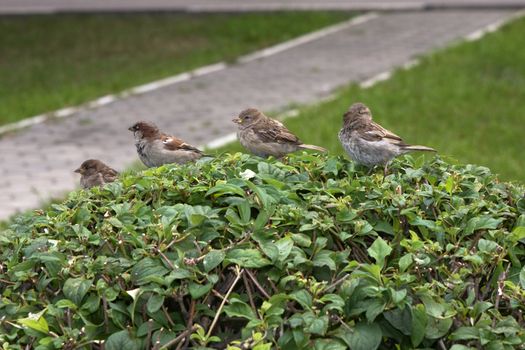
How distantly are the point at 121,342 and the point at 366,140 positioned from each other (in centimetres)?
295

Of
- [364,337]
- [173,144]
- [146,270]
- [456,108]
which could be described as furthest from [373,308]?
[456,108]

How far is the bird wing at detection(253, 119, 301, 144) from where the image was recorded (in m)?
6.98

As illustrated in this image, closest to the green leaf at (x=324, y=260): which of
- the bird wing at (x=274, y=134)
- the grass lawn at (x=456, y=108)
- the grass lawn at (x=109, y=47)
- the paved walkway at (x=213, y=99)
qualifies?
the bird wing at (x=274, y=134)

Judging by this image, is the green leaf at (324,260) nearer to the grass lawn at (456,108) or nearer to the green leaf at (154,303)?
the green leaf at (154,303)

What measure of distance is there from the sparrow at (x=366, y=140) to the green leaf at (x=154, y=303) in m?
2.50

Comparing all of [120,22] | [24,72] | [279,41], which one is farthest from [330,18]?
[24,72]

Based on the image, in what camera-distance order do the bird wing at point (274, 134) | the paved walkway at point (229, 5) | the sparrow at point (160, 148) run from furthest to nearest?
1. the paved walkway at point (229, 5)
2. the bird wing at point (274, 134)
3. the sparrow at point (160, 148)

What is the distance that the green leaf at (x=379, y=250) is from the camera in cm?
353

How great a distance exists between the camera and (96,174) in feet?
22.1

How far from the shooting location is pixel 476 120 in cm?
1277

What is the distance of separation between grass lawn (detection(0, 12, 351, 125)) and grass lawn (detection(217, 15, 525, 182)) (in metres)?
3.58

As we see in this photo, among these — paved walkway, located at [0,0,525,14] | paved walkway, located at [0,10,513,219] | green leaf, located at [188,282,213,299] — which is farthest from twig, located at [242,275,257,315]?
paved walkway, located at [0,0,525,14]

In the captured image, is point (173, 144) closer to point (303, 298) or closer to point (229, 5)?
point (303, 298)

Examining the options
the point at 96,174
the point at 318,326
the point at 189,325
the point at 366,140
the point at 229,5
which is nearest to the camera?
the point at 318,326
